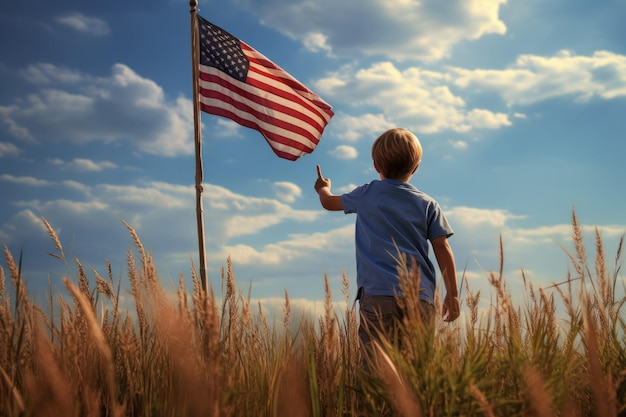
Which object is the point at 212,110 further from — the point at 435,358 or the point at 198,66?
the point at 435,358

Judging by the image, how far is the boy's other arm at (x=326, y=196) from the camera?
→ 16.6ft

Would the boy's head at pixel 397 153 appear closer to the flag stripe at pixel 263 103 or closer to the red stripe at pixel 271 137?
the red stripe at pixel 271 137

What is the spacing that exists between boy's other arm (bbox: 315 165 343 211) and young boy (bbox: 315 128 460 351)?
0.92 feet

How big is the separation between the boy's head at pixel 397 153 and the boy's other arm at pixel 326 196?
50cm

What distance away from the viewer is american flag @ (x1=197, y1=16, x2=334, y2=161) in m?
6.73

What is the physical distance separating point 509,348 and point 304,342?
3.69ft

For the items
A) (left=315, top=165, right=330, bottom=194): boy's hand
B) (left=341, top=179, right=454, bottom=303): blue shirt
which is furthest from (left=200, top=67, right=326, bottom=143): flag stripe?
(left=341, top=179, right=454, bottom=303): blue shirt

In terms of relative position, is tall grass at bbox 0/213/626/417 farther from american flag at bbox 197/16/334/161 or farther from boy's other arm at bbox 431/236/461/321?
american flag at bbox 197/16/334/161

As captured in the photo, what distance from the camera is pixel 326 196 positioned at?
5.17 m

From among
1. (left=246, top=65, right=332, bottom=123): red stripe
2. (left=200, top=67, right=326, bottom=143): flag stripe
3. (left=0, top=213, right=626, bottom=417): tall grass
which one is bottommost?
(left=0, top=213, right=626, bottom=417): tall grass

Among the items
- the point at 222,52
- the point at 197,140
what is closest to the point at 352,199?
the point at 197,140

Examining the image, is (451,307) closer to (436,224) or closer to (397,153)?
(436,224)

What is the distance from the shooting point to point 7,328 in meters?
3.50

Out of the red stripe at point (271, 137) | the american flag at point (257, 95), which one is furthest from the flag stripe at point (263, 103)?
the red stripe at point (271, 137)
